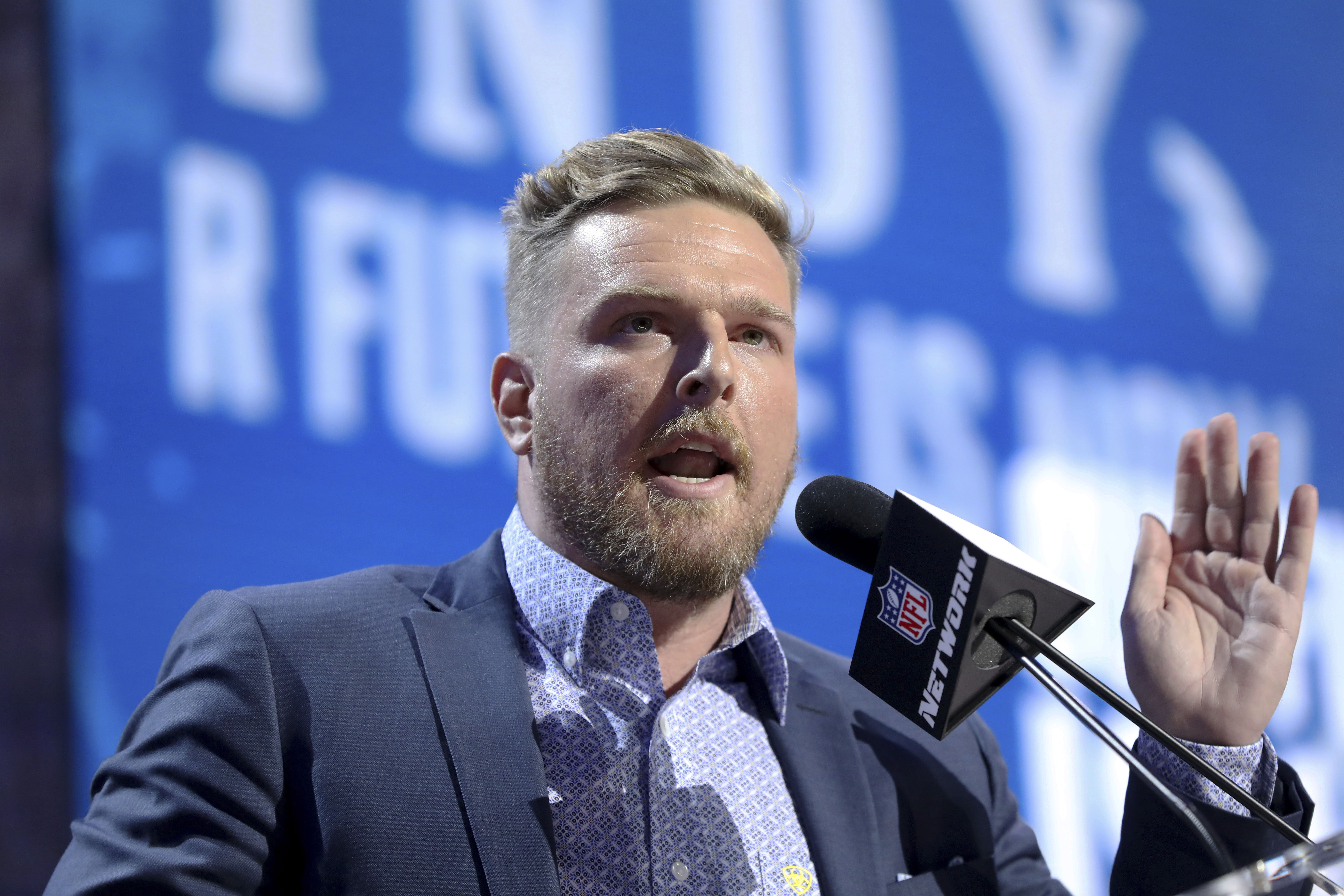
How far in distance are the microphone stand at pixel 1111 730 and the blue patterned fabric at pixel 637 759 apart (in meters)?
0.54

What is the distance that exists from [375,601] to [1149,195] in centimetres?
258

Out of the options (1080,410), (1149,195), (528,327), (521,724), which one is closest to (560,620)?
(521,724)

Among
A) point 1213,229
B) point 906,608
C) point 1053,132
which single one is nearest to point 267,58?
point 906,608

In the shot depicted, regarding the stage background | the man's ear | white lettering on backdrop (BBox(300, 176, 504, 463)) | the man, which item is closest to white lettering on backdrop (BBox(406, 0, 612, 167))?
the stage background

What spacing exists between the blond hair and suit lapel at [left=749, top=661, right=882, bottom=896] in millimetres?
674

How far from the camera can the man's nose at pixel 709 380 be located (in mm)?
1494

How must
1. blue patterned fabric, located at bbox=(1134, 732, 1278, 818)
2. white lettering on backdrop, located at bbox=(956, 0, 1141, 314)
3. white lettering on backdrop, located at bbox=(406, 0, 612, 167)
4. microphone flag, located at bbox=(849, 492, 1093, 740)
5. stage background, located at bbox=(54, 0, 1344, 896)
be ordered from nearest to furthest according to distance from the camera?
microphone flag, located at bbox=(849, 492, 1093, 740), blue patterned fabric, located at bbox=(1134, 732, 1278, 818), stage background, located at bbox=(54, 0, 1344, 896), white lettering on backdrop, located at bbox=(406, 0, 612, 167), white lettering on backdrop, located at bbox=(956, 0, 1141, 314)

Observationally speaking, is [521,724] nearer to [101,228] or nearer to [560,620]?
[560,620]

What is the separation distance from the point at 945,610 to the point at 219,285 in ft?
4.67

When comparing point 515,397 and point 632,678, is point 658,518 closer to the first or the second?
point 632,678

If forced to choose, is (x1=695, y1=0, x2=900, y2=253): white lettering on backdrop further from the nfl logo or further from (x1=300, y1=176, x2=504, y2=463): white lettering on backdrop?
the nfl logo

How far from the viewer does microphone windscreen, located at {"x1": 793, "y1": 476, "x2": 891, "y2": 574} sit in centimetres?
134

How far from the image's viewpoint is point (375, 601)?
59.9 inches

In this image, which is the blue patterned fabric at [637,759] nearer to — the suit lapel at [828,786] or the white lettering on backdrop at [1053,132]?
the suit lapel at [828,786]
